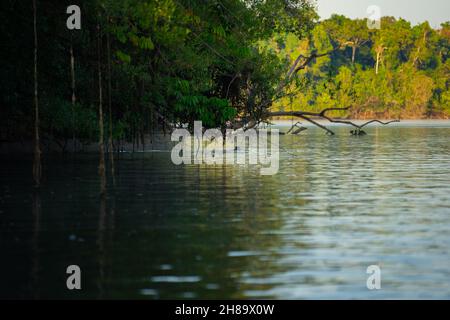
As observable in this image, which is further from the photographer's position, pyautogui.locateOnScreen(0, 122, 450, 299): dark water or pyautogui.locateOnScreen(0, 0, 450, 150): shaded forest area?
pyautogui.locateOnScreen(0, 0, 450, 150): shaded forest area

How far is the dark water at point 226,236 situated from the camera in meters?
13.2

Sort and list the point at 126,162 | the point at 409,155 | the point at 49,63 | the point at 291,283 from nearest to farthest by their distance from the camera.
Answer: the point at 291,283 < the point at 49,63 < the point at 126,162 < the point at 409,155

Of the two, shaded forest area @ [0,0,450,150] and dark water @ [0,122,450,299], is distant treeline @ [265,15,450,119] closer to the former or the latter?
shaded forest area @ [0,0,450,150]

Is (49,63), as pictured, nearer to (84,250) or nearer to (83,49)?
(83,49)

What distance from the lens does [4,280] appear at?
1355 cm

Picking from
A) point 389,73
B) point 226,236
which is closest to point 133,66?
point 226,236

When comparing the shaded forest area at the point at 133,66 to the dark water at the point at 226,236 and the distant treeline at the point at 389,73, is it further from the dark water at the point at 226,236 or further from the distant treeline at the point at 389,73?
the distant treeline at the point at 389,73

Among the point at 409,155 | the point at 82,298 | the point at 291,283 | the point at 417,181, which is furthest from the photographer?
the point at 409,155

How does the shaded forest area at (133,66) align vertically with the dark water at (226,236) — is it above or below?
above

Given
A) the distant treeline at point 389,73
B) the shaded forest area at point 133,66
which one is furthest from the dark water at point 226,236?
the distant treeline at point 389,73

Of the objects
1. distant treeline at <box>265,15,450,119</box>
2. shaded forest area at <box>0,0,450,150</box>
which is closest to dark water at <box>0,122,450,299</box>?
shaded forest area at <box>0,0,450,150</box>

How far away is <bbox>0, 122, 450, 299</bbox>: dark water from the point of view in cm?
1324

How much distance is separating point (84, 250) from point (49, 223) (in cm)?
381

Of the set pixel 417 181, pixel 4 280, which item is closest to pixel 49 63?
pixel 417 181
